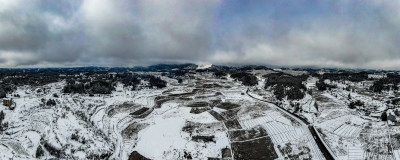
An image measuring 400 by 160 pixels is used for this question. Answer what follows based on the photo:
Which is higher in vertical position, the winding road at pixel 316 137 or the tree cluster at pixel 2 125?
the tree cluster at pixel 2 125

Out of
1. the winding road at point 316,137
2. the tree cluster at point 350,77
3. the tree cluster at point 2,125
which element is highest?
the tree cluster at point 350,77

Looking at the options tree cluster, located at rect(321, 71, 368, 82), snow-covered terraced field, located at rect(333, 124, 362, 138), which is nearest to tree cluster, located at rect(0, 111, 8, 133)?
snow-covered terraced field, located at rect(333, 124, 362, 138)

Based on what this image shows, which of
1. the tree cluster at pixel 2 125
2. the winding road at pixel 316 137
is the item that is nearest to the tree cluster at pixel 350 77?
the winding road at pixel 316 137

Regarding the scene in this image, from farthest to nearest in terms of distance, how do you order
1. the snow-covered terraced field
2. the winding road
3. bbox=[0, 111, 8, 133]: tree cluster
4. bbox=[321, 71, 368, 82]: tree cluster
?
bbox=[321, 71, 368, 82]: tree cluster
the snow-covered terraced field
bbox=[0, 111, 8, 133]: tree cluster
the winding road

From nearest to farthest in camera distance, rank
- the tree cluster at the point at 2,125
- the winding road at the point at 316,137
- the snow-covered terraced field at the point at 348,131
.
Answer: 1. the winding road at the point at 316,137
2. the tree cluster at the point at 2,125
3. the snow-covered terraced field at the point at 348,131

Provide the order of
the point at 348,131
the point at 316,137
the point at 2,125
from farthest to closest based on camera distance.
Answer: the point at 348,131 → the point at 316,137 → the point at 2,125

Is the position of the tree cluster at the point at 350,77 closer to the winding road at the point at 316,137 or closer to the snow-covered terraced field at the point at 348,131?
the winding road at the point at 316,137

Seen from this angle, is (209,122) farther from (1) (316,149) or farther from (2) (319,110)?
(2) (319,110)

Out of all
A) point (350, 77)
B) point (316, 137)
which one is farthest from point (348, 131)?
point (350, 77)

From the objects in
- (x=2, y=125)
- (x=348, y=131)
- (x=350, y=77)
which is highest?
(x=350, y=77)

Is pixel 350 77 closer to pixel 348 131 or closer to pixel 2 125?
pixel 348 131

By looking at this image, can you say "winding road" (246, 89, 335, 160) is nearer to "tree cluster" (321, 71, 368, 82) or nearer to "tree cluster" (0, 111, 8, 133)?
"tree cluster" (0, 111, 8, 133)

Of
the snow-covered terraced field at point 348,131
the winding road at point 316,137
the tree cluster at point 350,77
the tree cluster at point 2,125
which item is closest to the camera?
the winding road at point 316,137
